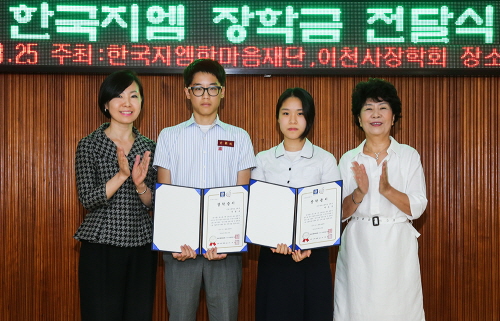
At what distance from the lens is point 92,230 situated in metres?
2.46

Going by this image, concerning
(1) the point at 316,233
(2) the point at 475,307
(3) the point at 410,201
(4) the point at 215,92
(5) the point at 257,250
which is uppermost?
(4) the point at 215,92

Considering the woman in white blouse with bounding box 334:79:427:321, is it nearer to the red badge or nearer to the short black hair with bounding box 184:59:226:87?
the red badge

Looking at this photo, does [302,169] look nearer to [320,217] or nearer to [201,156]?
[320,217]

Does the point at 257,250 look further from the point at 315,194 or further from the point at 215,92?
the point at 215,92

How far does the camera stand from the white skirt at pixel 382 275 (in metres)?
2.56

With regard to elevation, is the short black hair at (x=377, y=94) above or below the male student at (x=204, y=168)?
above

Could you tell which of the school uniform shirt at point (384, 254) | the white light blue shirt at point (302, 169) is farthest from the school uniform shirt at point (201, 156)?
the school uniform shirt at point (384, 254)

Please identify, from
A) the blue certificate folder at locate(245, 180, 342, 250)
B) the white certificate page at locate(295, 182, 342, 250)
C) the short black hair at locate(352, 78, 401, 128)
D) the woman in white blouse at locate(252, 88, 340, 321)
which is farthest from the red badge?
the short black hair at locate(352, 78, 401, 128)

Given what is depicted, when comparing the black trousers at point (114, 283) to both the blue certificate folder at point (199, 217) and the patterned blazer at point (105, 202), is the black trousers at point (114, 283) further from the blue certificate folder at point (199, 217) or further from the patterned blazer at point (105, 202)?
the blue certificate folder at point (199, 217)

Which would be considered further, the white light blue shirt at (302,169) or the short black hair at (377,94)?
the short black hair at (377,94)

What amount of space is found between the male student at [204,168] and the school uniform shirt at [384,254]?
0.63 m

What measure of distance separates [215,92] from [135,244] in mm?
948

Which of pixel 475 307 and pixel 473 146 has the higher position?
pixel 473 146

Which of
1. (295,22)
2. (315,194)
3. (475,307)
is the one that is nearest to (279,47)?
(295,22)
